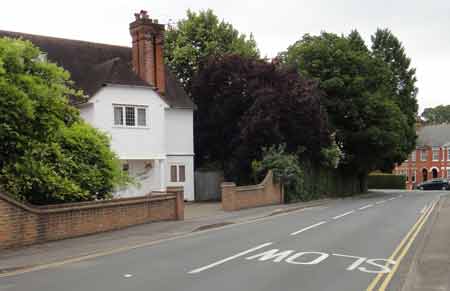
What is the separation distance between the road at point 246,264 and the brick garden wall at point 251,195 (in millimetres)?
8712

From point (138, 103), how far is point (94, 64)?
541 cm

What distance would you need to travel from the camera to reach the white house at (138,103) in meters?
Answer: 29.2

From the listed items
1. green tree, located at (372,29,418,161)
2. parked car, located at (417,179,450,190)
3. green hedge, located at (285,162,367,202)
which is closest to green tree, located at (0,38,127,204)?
green hedge, located at (285,162,367,202)

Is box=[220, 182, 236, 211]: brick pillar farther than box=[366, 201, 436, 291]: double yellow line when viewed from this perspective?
Yes

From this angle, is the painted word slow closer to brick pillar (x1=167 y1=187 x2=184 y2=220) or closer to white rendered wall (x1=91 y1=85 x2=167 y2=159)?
brick pillar (x1=167 y1=187 x2=184 y2=220)

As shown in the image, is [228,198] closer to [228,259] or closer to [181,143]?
[181,143]

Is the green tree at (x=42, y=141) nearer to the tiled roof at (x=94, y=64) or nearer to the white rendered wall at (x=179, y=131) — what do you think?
the tiled roof at (x=94, y=64)

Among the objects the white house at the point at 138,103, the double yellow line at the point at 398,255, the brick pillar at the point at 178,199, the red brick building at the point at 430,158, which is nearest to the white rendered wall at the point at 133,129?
the white house at the point at 138,103

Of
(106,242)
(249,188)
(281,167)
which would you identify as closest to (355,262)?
(106,242)

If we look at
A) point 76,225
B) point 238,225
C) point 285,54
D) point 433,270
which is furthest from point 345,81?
point 433,270

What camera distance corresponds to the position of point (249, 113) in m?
34.1

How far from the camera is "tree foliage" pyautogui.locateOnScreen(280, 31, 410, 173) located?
4450 cm

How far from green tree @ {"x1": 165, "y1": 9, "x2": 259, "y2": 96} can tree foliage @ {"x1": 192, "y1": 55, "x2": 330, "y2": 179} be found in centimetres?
743

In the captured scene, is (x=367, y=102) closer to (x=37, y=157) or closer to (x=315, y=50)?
(x=315, y=50)
